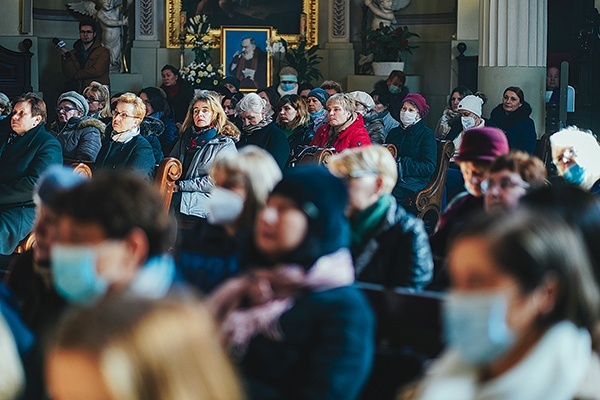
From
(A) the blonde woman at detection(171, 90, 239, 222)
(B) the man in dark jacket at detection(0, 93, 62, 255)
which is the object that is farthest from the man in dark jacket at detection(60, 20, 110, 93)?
(B) the man in dark jacket at detection(0, 93, 62, 255)

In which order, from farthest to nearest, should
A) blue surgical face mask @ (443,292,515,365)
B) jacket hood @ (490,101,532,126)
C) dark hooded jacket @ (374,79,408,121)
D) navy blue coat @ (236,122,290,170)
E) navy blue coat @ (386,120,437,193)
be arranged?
dark hooded jacket @ (374,79,408,121)
jacket hood @ (490,101,532,126)
navy blue coat @ (386,120,437,193)
navy blue coat @ (236,122,290,170)
blue surgical face mask @ (443,292,515,365)

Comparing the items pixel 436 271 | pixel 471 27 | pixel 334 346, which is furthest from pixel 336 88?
pixel 334 346

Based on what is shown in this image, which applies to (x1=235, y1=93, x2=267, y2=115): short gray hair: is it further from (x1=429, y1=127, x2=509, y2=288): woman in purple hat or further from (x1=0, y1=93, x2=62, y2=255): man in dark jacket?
(x1=429, y1=127, x2=509, y2=288): woman in purple hat

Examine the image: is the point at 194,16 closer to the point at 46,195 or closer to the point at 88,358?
the point at 46,195

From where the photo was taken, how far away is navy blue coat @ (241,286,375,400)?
2.97m

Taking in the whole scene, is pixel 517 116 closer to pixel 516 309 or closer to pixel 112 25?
pixel 112 25

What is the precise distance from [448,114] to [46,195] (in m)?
9.48

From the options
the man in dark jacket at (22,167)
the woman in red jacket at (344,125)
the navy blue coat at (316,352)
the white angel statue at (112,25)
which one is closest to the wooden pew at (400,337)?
the navy blue coat at (316,352)

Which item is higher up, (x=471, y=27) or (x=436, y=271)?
(x=471, y=27)

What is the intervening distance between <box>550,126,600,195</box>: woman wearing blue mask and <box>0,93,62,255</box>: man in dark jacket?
130 inches

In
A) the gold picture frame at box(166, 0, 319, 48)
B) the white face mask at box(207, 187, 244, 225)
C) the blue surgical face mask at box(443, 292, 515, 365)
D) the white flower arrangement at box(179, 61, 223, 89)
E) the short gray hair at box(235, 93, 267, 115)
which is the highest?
the gold picture frame at box(166, 0, 319, 48)

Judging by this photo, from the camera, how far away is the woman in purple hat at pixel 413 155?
1014 centimetres

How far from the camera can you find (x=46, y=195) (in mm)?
4059

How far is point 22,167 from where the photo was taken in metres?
7.58
